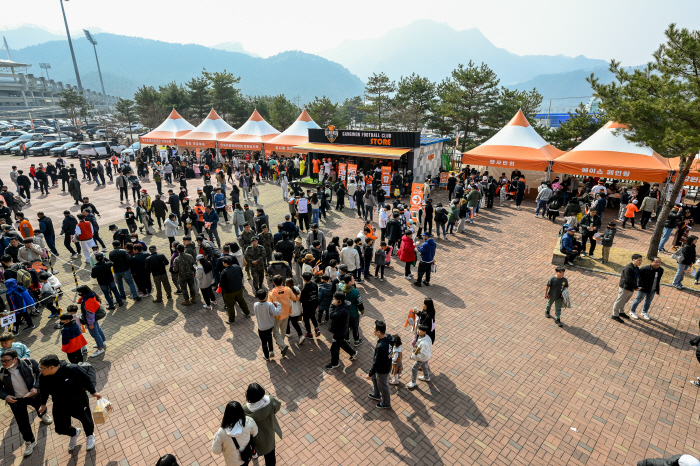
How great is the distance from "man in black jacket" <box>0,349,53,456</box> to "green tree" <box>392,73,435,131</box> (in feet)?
132

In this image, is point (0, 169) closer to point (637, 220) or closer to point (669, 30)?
point (669, 30)

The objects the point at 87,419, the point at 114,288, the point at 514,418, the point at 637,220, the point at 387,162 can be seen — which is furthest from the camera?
the point at 387,162

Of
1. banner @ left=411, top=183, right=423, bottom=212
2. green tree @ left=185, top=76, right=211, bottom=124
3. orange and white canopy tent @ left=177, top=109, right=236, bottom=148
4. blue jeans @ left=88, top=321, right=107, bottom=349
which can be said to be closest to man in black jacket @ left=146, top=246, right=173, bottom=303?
blue jeans @ left=88, top=321, right=107, bottom=349

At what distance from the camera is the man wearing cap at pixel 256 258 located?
8.98 metres

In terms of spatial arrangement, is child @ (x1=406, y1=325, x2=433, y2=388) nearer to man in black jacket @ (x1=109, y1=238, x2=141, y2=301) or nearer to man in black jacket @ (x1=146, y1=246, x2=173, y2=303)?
man in black jacket @ (x1=146, y1=246, x2=173, y2=303)

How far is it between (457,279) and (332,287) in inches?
191

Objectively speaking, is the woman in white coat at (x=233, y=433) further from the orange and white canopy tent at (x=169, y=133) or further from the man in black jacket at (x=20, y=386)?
the orange and white canopy tent at (x=169, y=133)

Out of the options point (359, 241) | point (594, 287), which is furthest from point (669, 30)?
point (359, 241)

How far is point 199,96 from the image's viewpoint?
5100 centimetres

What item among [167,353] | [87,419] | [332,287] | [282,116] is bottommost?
[167,353]

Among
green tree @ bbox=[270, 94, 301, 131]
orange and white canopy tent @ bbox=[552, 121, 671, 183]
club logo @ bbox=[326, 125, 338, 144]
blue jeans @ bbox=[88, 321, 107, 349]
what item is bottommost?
blue jeans @ bbox=[88, 321, 107, 349]

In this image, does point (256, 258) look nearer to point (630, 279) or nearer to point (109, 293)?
point (109, 293)

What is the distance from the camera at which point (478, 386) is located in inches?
250

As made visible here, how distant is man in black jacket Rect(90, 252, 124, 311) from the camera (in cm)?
814
